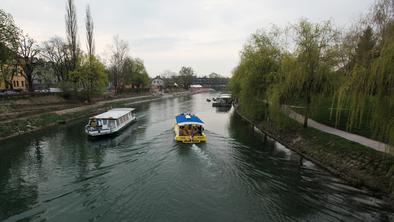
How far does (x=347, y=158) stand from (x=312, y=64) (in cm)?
846

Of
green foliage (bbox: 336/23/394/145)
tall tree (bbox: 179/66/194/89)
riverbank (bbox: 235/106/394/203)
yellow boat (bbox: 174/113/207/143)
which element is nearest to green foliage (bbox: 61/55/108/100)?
yellow boat (bbox: 174/113/207/143)

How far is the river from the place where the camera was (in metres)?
10.6

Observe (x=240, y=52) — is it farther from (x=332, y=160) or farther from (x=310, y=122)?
(x=332, y=160)

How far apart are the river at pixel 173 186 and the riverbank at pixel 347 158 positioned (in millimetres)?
635

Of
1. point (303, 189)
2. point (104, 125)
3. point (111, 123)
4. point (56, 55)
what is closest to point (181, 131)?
point (111, 123)

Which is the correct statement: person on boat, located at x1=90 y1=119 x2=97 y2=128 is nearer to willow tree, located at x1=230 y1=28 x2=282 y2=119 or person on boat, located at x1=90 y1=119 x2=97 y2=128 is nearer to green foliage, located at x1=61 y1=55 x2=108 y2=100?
willow tree, located at x1=230 y1=28 x2=282 y2=119

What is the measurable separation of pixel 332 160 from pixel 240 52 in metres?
22.9

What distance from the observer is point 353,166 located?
45.9 feet

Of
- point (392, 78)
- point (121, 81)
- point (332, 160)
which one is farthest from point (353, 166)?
point (121, 81)

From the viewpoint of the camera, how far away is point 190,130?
75.6ft

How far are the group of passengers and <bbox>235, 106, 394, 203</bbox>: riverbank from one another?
7452mm

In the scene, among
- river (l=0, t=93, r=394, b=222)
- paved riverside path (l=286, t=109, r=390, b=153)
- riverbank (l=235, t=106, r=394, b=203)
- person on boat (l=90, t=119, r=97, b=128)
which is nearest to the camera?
river (l=0, t=93, r=394, b=222)

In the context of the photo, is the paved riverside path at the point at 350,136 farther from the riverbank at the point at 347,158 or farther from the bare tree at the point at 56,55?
the bare tree at the point at 56,55

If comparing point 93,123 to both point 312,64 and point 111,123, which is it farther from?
point 312,64
